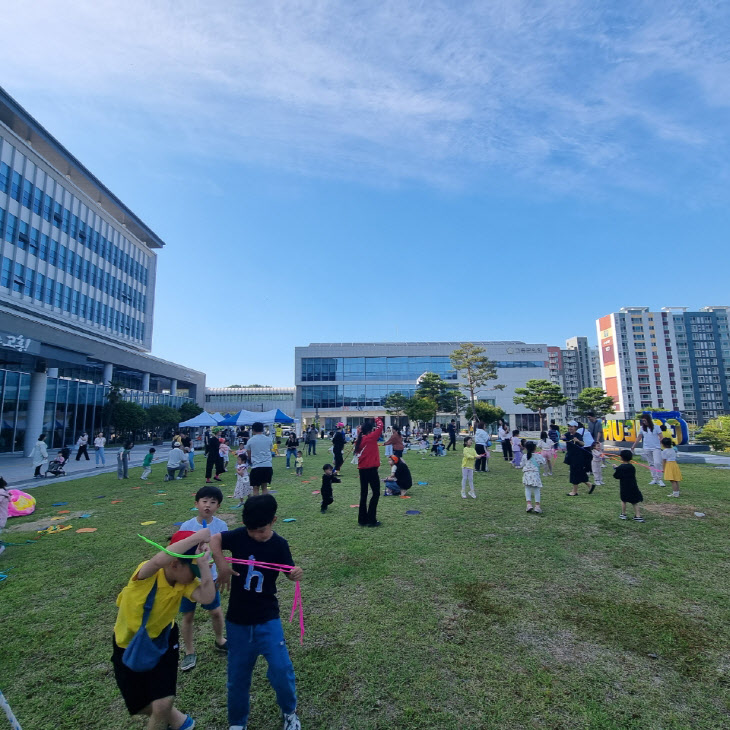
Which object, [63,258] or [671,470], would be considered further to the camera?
[63,258]

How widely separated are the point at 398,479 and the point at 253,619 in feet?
26.6

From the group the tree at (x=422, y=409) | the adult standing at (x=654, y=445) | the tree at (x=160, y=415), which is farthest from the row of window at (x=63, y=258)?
the adult standing at (x=654, y=445)

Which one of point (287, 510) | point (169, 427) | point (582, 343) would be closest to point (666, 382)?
point (582, 343)

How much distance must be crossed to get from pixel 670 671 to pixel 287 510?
7334mm

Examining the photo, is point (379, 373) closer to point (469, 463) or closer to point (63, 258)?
point (63, 258)

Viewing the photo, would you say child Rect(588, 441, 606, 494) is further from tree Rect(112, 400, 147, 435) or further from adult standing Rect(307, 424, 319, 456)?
tree Rect(112, 400, 147, 435)

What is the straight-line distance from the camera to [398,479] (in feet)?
34.3

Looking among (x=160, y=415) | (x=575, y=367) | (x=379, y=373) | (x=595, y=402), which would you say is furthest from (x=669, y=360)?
(x=160, y=415)

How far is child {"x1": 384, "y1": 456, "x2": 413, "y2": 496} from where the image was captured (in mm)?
10414

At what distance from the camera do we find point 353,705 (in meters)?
2.98

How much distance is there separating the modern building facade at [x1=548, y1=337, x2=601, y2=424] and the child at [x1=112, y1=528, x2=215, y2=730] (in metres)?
158

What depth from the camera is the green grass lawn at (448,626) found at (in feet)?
9.64

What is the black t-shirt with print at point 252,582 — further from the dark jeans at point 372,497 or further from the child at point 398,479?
the child at point 398,479

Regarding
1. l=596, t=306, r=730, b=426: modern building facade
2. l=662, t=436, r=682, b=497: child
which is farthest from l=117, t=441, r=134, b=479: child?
l=596, t=306, r=730, b=426: modern building facade
